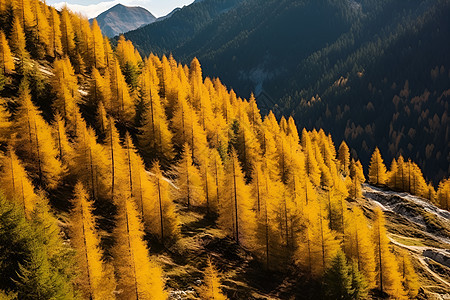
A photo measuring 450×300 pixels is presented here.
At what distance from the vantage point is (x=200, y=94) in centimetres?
8888

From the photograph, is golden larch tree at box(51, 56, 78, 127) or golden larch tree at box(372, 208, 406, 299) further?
golden larch tree at box(51, 56, 78, 127)

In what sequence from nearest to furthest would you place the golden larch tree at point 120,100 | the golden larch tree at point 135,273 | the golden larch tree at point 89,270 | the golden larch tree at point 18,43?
the golden larch tree at point 89,270, the golden larch tree at point 135,273, the golden larch tree at point 18,43, the golden larch tree at point 120,100

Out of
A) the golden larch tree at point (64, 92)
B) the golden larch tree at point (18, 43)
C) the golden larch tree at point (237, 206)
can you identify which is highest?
the golden larch tree at point (18, 43)

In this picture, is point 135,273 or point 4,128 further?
point 4,128

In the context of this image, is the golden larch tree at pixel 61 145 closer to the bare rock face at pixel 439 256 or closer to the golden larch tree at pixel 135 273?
the golden larch tree at pixel 135 273

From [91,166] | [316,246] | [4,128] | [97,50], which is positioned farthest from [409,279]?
[97,50]

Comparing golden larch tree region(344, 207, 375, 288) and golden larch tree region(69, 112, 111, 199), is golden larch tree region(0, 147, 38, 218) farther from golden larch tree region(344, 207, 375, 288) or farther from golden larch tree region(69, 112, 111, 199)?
golden larch tree region(344, 207, 375, 288)

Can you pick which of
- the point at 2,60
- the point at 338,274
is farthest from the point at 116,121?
the point at 338,274

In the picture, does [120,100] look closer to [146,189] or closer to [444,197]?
[146,189]

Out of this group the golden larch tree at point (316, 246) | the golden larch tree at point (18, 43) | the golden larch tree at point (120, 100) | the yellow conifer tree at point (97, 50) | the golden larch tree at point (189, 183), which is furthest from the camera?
the yellow conifer tree at point (97, 50)

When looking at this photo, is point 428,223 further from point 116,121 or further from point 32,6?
point 32,6

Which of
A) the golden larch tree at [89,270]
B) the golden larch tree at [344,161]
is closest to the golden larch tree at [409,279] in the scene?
the golden larch tree at [89,270]

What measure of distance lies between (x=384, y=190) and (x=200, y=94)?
67656mm

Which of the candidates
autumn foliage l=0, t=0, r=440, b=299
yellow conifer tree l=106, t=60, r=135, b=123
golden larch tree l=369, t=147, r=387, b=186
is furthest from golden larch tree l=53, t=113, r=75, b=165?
golden larch tree l=369, t=147, r=387, b=186
